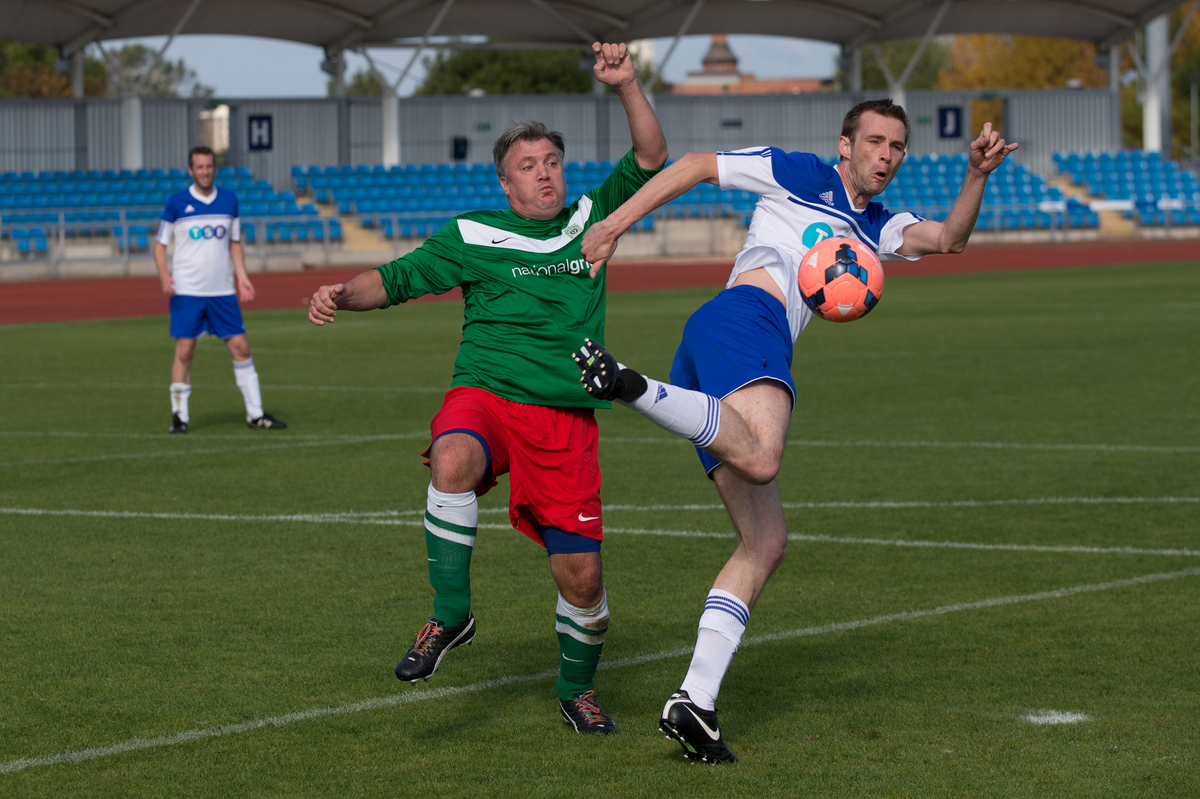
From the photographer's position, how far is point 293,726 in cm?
454

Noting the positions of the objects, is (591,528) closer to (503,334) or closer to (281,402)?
(503,334)

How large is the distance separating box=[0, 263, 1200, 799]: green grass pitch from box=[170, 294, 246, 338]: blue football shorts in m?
0.80

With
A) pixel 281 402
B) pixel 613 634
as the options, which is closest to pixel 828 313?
pixel 613 634

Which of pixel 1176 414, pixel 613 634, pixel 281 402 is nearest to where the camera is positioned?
pixel 613 634

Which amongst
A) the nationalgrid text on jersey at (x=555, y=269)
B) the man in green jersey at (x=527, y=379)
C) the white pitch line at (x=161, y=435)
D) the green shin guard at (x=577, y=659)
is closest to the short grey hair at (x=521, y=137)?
the man in green jersey at (x=527, y=379)

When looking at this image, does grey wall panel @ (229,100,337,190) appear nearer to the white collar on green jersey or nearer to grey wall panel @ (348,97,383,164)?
grey wall panel @ (348,97,383,164)

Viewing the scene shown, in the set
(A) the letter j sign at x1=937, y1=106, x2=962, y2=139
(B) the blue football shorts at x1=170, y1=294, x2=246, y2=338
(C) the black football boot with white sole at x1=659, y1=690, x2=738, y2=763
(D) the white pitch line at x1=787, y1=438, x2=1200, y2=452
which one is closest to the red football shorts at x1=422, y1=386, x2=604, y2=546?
(C) the black football boot with white sole at x1=659, y1=690, x2=738, y2=763

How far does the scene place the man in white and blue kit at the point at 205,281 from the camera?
453 inches

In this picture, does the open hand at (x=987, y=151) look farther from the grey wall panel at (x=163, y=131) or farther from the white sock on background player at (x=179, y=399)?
the grey wall panel at (x=163, y=131)

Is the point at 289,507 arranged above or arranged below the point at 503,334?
below

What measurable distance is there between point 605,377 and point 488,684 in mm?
1587

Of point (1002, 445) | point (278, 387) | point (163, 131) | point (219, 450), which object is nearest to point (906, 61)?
point (163, 131)

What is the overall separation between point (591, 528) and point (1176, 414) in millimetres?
8439

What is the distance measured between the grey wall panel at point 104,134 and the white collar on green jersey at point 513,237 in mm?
41359
